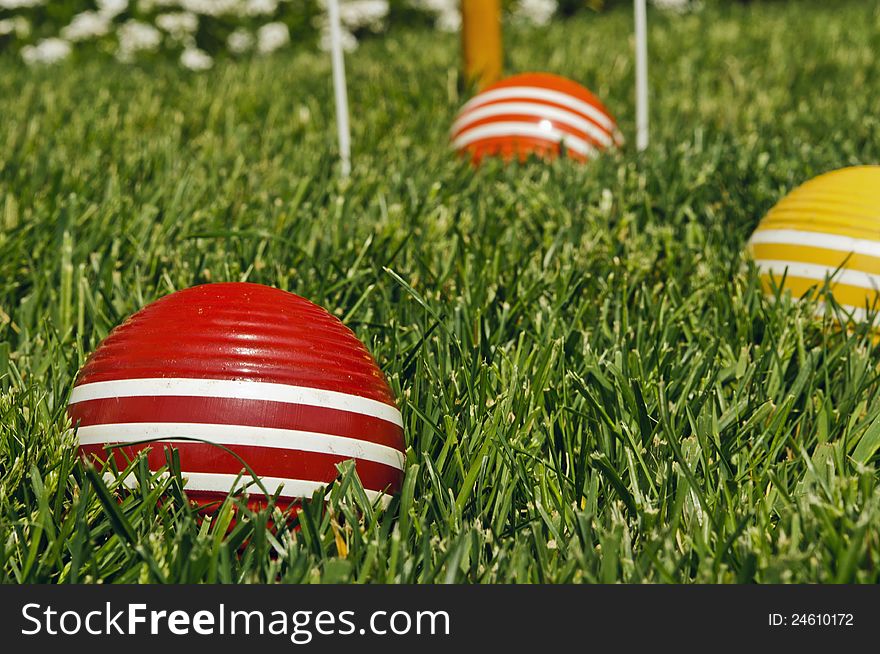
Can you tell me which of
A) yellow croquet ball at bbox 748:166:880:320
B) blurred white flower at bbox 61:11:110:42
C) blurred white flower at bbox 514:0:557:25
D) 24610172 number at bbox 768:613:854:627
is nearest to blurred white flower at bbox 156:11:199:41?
blurred white flower at bbox 61:11:110:42

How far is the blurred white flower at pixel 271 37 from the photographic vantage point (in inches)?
364

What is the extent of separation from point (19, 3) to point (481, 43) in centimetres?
486

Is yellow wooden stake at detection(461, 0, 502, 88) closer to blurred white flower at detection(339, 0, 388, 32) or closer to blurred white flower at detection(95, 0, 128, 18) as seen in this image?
blurred white flower at detection(95, 0, 128, 18)

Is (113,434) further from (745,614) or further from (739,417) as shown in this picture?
(739,417)

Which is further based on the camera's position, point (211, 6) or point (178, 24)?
point (211, 6)

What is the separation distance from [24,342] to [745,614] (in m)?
2.04

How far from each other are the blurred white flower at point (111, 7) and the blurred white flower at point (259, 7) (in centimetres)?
108

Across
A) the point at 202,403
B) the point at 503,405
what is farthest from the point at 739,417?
the point at 202,403


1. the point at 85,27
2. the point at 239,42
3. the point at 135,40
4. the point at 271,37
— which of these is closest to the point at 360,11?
the point at 271,37

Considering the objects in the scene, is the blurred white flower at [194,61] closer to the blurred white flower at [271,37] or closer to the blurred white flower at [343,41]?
the blurred white flower at [271,37]

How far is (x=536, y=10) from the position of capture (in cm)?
1073

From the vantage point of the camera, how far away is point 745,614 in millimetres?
1784

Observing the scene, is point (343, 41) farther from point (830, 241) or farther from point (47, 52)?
point (830, 241)

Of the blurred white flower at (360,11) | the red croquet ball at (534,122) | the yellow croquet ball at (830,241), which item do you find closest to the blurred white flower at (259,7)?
the blurred white flower at (360,11)
